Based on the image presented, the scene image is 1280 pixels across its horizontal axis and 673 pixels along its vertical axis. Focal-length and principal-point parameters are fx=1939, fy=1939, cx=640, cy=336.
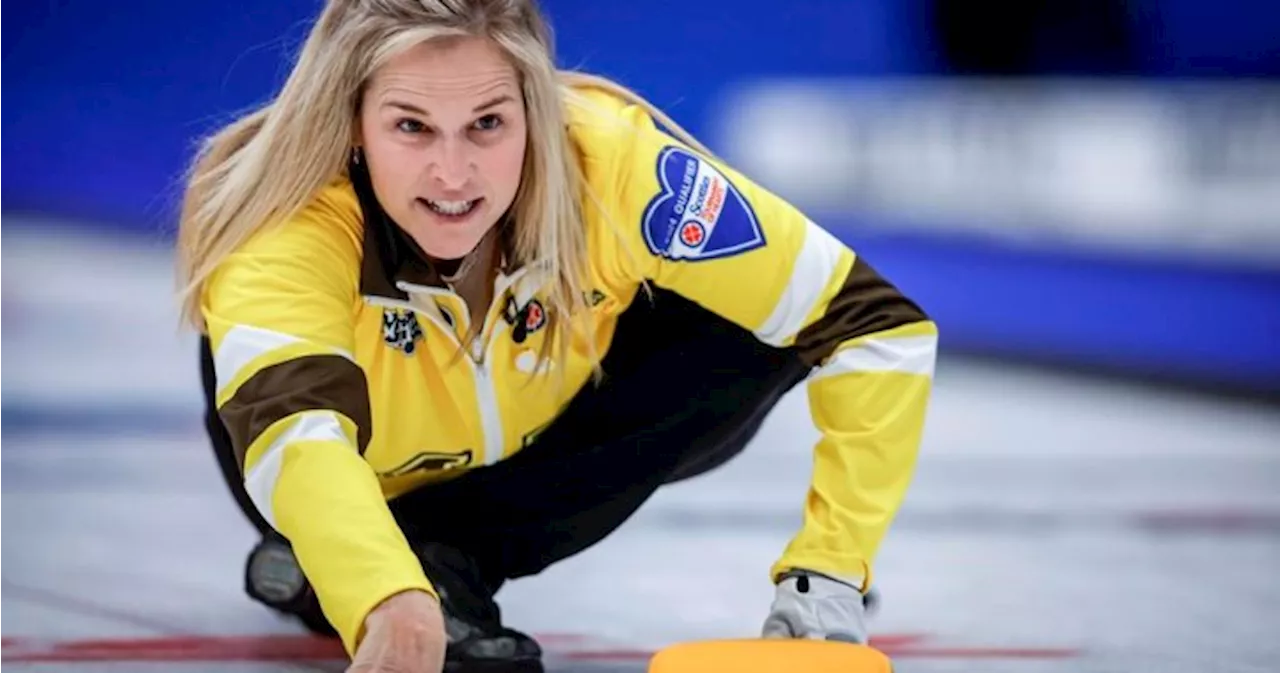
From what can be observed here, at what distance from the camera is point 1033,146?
3.75m

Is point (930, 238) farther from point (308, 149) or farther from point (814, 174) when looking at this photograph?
point (308, 149)

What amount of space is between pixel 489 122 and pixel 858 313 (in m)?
0.42

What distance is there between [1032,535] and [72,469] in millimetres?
1485

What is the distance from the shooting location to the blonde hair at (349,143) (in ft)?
5.43

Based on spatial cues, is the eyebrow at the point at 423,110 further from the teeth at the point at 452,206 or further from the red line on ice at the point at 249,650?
the red line on ice at the point at 249,650

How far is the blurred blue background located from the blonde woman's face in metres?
1.95

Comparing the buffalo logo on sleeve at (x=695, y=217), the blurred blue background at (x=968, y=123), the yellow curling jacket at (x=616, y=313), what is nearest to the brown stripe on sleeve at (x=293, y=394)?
the yellow curling jacket at (x=616, y=313)

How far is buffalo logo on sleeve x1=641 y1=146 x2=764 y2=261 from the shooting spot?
5.89 feet

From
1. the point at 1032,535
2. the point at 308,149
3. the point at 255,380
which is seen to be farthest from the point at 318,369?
the point at 1032,535

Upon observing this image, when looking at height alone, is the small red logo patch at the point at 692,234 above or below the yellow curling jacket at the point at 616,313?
above

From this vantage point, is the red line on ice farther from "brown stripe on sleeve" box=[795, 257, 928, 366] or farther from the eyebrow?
the eyebrow

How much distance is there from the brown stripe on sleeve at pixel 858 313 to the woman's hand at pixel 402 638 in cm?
61

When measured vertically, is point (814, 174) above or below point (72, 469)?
above

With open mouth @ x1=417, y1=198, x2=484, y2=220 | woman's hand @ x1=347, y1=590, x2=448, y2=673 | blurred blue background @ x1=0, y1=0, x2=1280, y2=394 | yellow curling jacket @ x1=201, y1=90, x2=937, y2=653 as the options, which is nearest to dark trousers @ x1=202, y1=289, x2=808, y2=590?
yellow curling jacket @ x1=201, y1=90, x2=937, y2=653
